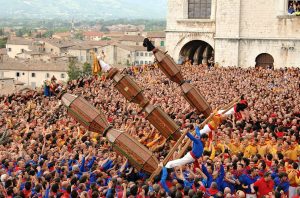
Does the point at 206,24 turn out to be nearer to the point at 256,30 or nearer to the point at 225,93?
the point at 256,30

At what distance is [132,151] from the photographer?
12273 millimetres

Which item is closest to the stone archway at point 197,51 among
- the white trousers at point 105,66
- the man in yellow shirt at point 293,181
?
the white trousers at point 105,66

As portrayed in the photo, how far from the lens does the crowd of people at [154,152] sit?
11.5 meters

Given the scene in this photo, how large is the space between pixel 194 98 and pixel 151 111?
2.01 meters

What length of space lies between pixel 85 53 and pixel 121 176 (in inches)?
3985

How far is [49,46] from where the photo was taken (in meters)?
113

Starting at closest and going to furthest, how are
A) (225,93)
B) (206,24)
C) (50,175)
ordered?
(50,175) → (225,93) → (206,24)

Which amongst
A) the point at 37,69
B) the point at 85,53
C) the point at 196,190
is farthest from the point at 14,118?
the point at 85,53

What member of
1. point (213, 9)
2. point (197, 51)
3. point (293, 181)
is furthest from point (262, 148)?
point (197, 51)

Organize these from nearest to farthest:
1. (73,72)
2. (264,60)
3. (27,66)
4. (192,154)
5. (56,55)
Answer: (192,154)
(264,60)
(73,72)
(27,66)
(56,55)

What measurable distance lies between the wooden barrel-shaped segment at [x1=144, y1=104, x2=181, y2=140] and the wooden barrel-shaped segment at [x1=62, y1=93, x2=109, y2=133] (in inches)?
55.5

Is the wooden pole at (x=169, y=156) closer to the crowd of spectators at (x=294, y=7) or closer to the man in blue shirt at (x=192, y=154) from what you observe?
the man in blue shirt at (x=192, y=154)

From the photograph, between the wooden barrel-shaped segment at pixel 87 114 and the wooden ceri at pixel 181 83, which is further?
the wooden ceri at pixel 181 83

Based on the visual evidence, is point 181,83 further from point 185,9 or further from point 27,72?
point 27,72
